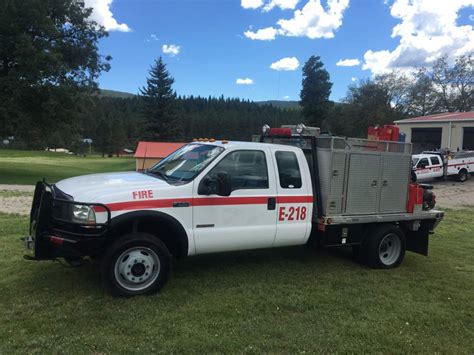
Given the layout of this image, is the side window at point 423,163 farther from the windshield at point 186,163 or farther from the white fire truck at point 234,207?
the windshield at point 186,163

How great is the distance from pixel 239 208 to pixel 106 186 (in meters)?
1.68

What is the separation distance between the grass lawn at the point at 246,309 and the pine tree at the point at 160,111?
188 feet

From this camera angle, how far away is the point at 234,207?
5.64 m

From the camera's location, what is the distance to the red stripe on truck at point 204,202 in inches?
196

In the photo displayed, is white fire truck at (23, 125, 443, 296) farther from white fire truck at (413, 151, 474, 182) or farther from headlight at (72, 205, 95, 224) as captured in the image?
white fire truck at (413, 151, 474, 182)

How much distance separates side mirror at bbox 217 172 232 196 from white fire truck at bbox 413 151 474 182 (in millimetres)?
23588

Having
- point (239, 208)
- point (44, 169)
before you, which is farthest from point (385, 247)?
point (44, 169)

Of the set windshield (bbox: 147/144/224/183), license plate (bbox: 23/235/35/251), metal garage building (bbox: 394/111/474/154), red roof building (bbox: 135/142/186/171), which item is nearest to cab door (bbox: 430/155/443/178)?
metal garage building (bbox: 394/111/474/154)

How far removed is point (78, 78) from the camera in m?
30.0

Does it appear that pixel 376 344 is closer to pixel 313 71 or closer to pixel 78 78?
pixel 78 78

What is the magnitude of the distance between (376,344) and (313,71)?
72.6 metres

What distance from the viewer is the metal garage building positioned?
121 ft

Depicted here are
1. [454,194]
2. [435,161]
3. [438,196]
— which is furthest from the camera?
[435,161]

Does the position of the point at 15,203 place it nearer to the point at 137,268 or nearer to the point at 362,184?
the point at 137,268
